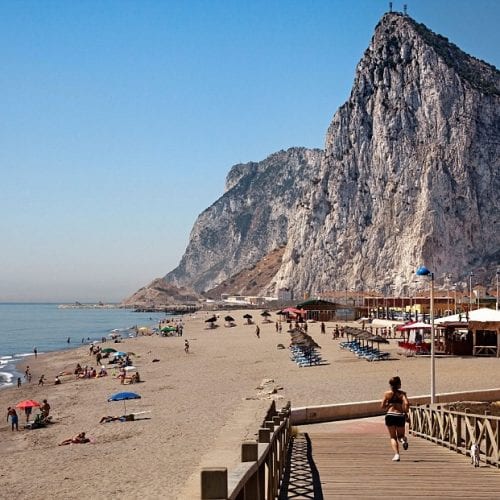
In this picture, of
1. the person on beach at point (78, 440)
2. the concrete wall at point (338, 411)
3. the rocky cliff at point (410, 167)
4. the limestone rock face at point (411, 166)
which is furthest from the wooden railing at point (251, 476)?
the limestone rock face at point (411, 166)

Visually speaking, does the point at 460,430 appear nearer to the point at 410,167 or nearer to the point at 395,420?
the point at 395,420

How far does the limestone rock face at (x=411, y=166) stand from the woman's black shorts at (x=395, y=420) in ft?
300

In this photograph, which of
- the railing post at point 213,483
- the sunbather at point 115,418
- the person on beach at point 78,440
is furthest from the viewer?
the sunbather at point 115,418

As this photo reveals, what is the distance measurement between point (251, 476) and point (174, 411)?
1878 centimetres

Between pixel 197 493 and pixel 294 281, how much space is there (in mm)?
129392

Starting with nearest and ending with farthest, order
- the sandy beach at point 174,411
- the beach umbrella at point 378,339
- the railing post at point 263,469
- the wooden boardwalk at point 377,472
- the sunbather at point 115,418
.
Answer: the railing post at point 263,469 → the wooden boardwalk at point 377,472 → the sandy beach at point 174,411 → the sunbather at point 115,418 → the beach umbrella at point 378,339

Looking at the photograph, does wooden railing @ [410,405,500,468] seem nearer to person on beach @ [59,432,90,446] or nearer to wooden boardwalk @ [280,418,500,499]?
wooden boardwalk @ [280,418,500,499]

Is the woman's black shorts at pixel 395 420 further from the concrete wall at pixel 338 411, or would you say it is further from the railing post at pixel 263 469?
the concrete wall at pixel 338 411

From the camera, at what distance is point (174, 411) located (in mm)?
22281

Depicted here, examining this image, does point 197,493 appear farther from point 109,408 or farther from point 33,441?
point 109,408

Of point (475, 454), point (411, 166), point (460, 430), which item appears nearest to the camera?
point (475, 454)

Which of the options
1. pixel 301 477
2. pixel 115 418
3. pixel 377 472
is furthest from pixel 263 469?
pixel 115 418

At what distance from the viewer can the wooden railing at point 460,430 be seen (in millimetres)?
8664

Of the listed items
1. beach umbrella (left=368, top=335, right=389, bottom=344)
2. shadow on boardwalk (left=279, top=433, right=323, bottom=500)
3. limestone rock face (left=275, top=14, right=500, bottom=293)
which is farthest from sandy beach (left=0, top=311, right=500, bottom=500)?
limestone rock face (left=275, top=14, right=500, bottom=293)
